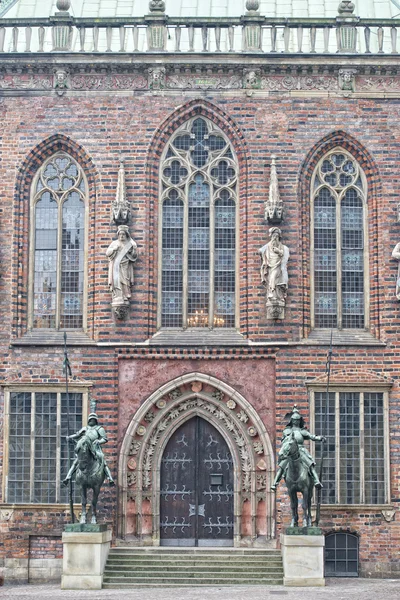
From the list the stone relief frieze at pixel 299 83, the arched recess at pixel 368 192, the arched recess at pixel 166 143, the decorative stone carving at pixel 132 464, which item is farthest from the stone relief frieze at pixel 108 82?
the decorative stone carving at pixel 132 464

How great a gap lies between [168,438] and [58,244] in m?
4.74

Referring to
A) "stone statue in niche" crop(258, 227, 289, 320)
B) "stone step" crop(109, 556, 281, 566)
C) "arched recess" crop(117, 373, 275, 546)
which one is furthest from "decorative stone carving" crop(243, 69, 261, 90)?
"stone step" crop(109, 556, 281, 566)

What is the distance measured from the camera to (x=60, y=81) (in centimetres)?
2573

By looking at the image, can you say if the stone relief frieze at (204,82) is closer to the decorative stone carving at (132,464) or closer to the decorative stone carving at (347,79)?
the decorative stone carving at (347,79)

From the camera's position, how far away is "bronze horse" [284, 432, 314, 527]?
22500 mm

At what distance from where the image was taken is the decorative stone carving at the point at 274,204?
2506 cm

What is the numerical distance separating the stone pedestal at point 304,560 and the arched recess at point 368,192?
4.62m

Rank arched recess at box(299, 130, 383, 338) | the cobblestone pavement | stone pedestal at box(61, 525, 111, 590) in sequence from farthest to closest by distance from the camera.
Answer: arched recess at box(299, 130, 383, 338) → stone pedestal at box(61, 525, 111, 590) → the cobblestone pavement

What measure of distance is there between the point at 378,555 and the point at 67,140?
1079 centimetres

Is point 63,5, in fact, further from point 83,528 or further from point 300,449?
point 83,528

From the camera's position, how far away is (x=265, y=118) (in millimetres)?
25688

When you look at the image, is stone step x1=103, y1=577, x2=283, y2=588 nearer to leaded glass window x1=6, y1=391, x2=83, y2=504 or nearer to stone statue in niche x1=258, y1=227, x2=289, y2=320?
leaded glass window x1=6, y1=391, x2=83, y2=504

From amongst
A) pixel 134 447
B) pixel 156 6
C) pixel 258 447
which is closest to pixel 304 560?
pixel 258 447

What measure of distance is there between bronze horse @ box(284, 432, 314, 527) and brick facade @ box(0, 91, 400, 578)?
1429mm
